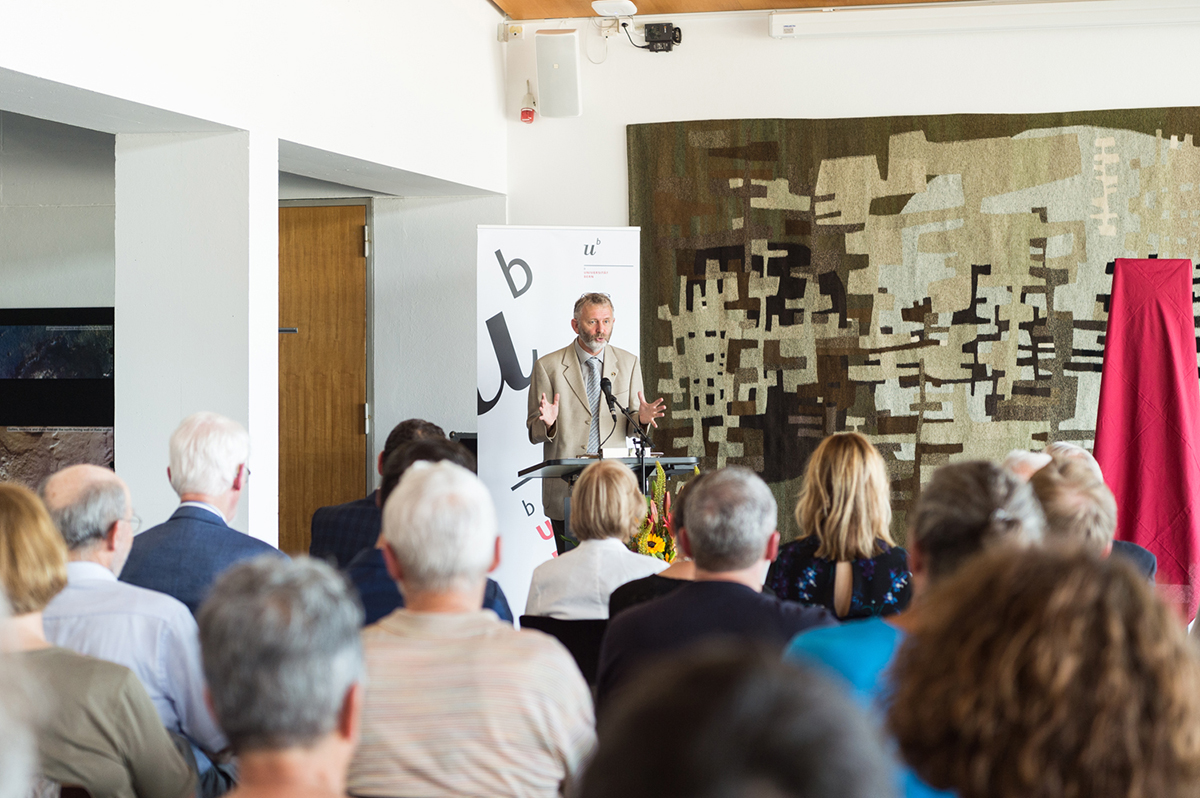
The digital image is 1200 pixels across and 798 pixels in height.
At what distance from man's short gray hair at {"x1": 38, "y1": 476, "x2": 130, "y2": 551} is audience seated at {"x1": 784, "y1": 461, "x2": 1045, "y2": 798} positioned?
5.11 ft

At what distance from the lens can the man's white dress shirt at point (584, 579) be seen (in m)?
3.00

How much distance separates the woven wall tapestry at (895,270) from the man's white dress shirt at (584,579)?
3.55 meters

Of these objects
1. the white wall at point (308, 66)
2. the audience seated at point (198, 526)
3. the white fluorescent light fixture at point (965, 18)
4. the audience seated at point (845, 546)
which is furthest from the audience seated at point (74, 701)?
the white fluorescent light fixture at point (965, 18)

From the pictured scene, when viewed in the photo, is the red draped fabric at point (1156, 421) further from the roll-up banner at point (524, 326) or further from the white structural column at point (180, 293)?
the white structural column at point (180, 293)

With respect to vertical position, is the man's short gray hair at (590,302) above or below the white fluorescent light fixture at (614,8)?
below

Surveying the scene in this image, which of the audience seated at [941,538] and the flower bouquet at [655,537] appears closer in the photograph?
the audience seated at [941,538]

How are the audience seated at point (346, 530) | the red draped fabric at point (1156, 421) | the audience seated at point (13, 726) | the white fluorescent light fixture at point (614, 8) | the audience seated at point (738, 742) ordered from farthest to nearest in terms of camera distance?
the white fluorescent light fixture at point (614, 8) → the red draped fabric at point (1156, 421) → the audience seated at point (346, 530) → the audience seated at point (13, 726) → the audience seated at point (738, 742)

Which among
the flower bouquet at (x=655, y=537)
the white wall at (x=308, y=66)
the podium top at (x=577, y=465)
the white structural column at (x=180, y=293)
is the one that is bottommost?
Answer: the flower bouquet at (x=655, y=537)

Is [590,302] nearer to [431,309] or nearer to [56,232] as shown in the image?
[431,309]

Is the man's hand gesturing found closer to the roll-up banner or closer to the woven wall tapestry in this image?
the roll-up banner

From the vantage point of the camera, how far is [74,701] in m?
1.83

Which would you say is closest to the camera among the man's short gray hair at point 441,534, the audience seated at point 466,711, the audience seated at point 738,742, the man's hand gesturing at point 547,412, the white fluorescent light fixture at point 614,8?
the audience seated at point 738,742

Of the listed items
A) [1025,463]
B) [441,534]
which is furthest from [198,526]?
[1025,463]

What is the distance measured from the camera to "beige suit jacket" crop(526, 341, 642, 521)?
17.5ft
